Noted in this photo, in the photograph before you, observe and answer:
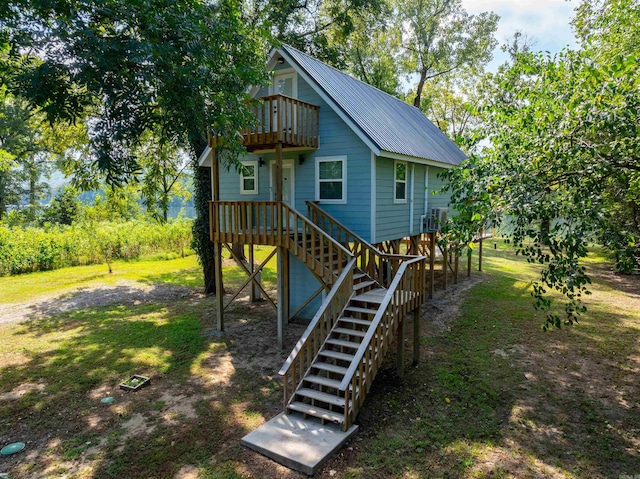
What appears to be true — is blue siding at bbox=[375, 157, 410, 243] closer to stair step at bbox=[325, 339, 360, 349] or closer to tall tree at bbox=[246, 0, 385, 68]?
stair step at bbox=[325, 339, 360, 349]

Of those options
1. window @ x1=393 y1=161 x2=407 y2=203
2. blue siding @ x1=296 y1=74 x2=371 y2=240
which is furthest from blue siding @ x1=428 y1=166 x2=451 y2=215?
blue siding @ x1=296 y1=74 x2=371 y2=240

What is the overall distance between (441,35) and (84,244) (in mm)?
29738

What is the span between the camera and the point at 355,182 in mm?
11398

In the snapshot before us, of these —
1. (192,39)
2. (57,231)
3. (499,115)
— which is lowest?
(57,231)

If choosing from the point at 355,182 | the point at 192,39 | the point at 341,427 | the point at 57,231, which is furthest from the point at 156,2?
the point at 57,231

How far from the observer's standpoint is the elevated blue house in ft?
26.4

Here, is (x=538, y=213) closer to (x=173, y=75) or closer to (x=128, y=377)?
(x=173, y=75)

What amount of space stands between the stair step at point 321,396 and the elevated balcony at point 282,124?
20.8ft

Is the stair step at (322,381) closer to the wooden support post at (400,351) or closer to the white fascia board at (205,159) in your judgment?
the wooden support post at (400,351)

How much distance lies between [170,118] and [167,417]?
6098 millimetres

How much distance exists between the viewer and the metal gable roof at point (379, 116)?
1133 cm

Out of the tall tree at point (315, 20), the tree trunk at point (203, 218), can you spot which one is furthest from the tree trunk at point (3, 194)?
the tall tree at point (315, 20)

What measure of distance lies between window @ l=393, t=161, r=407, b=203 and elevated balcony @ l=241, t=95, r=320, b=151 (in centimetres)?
294

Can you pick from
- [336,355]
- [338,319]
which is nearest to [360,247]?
[338,319]
